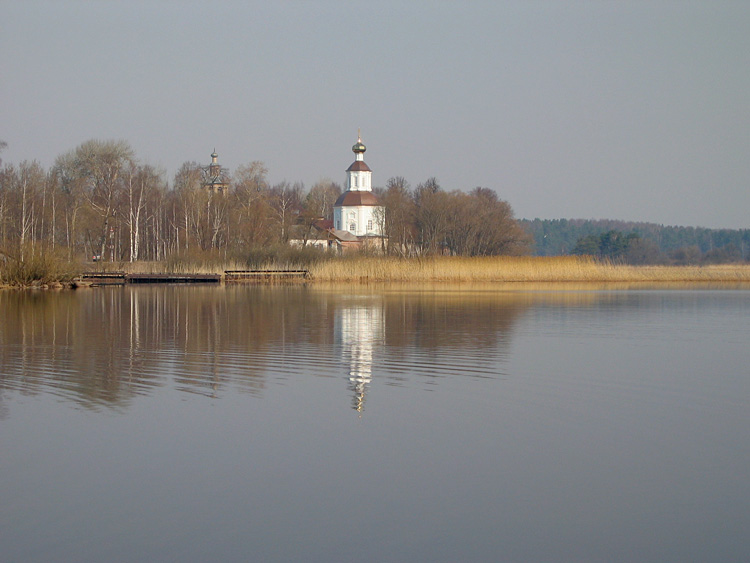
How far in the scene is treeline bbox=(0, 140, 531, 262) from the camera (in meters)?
49.6

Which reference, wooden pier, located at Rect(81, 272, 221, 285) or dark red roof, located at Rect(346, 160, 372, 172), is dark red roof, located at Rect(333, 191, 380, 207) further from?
wooden pier, located at Rect(81, 272, 221, 285)

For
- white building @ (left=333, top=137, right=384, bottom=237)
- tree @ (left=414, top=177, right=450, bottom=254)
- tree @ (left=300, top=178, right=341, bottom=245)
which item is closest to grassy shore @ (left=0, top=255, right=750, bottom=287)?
tree @ (left=414, top=177, right=450, bottom=254)

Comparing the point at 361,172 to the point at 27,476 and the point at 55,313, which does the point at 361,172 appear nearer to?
the point at 55,313

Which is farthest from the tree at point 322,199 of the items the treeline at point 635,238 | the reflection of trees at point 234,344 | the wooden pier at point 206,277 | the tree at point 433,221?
the reflection of trees at point 234,344

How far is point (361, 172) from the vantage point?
89562mm

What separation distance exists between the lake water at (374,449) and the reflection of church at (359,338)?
0.08 metres

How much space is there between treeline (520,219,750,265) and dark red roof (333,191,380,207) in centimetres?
2657

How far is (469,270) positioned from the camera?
38.8 metres

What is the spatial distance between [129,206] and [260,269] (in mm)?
18549

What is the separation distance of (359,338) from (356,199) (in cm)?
7446

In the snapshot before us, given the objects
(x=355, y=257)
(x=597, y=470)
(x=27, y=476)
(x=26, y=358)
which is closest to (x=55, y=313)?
(x=26, y=358)

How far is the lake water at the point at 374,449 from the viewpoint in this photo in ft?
15.9

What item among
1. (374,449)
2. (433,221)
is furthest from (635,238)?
(374,449)

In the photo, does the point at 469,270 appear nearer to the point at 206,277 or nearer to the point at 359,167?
the point at 206,277
